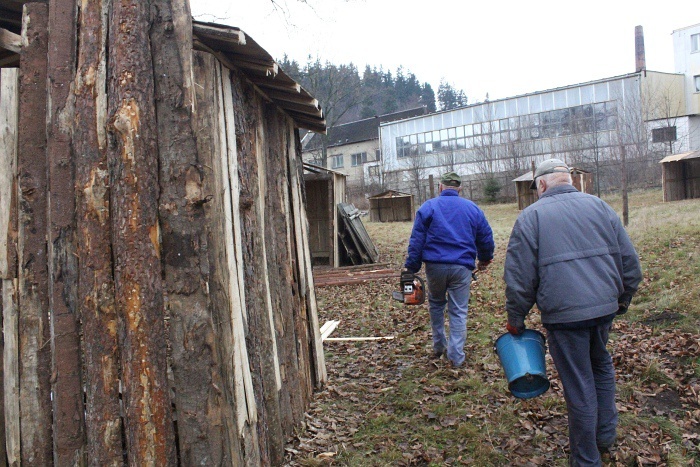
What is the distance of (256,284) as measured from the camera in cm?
423

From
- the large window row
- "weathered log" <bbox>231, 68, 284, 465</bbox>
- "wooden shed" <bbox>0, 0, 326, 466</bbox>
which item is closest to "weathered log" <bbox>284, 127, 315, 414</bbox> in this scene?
"weathered log" <bbox>231, 68, 284, 465</bbox>

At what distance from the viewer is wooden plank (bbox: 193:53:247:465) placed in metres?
3.20

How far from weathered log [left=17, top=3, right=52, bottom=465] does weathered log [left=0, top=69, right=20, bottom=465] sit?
0.15 ft

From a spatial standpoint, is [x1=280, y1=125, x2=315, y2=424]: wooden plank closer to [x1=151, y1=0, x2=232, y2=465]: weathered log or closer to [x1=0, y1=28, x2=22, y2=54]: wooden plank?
[x1=151, y1=0, x2=232, y2=465]: weathered log

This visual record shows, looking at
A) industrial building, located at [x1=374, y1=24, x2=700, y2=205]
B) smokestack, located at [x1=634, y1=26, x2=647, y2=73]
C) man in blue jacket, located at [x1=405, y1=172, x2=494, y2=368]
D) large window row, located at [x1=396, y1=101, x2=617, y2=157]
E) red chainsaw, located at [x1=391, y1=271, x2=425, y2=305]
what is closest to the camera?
man in blue jacket, located at [x1=405, y1=172, x2=494, y2=368]

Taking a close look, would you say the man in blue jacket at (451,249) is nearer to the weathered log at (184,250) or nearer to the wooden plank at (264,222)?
the wooden plank at (264,222)

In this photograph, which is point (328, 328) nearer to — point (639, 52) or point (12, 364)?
point (12, 364)

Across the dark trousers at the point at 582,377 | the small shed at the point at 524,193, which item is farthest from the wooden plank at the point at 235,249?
the small shed at the point at 524,193

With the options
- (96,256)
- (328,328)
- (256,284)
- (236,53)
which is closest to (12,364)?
(96,256)

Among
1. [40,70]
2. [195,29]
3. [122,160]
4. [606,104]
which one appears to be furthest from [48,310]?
[606,104]

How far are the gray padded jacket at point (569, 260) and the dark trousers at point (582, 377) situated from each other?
166mm

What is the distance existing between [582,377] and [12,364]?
3.44 m

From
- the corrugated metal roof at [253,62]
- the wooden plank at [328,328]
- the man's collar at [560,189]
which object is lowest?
the wooden plank at [328,328]

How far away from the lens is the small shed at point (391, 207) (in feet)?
92.4
